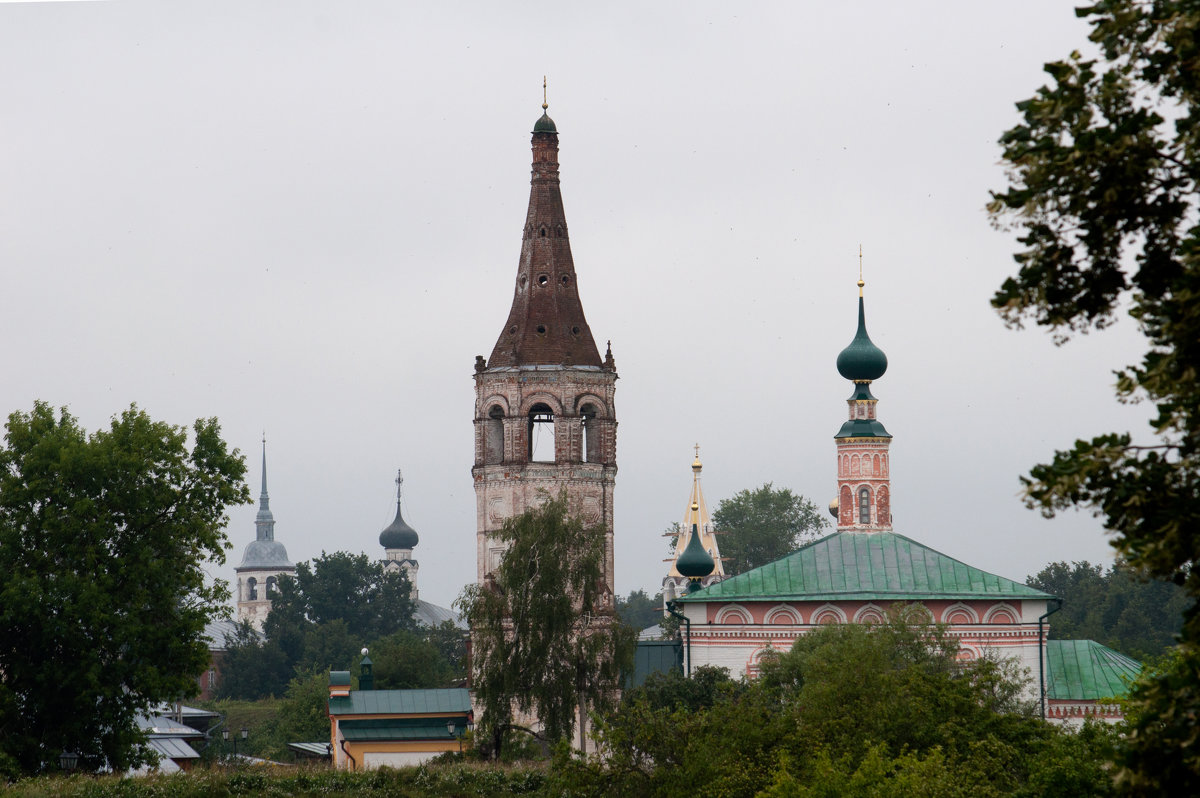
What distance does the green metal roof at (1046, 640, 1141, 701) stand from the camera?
37.3m

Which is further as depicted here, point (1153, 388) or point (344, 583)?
point (344, 583)

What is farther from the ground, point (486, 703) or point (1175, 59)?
point (1175, 59)

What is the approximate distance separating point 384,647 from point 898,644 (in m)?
37.2

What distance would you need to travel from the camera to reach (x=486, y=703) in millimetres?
32312

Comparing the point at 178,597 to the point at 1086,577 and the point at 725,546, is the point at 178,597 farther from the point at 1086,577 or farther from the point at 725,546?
the point at 1086,577

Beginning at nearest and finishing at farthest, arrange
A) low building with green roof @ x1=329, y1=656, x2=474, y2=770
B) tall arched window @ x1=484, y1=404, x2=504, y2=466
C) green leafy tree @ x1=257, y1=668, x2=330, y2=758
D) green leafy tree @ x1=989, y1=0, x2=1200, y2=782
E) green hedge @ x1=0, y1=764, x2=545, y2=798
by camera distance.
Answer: green leafy tree @ x1=989, y1=0, x2=1200, y2=782 → green hedge @ x1=0, y1=764, x2=545, y2=798 → low building with green roof @ x1=329, y1=656, x2=474, y2=770 → tall arched window @ x1=484, y1=404, x2=504, y2=466 → green leafy tree @ x1=257, y1=668, x2=330, y2=758

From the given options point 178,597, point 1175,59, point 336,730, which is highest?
point 1175,59

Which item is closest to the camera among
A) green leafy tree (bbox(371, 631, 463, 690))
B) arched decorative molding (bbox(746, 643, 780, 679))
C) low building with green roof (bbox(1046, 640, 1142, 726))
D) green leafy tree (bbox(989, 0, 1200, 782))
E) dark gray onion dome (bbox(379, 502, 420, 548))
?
green leafy tree (bbox(989, 0, 1200, 782))

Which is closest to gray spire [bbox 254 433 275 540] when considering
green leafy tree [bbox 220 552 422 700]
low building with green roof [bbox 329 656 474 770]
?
green leafy tree [bbox 220 552 422 700]

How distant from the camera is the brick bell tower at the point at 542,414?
40750 millimetres

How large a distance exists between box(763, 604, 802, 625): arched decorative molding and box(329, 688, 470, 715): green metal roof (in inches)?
313

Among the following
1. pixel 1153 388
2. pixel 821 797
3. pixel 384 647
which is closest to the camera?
pixel 1153 388

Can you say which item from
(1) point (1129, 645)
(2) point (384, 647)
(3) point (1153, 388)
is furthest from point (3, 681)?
(1) point (1129, 645)

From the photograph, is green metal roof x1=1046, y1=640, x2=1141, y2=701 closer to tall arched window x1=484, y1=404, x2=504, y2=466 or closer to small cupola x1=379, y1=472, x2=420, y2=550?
tall arched window x1=484, y1=404, x2=504, y2=466
